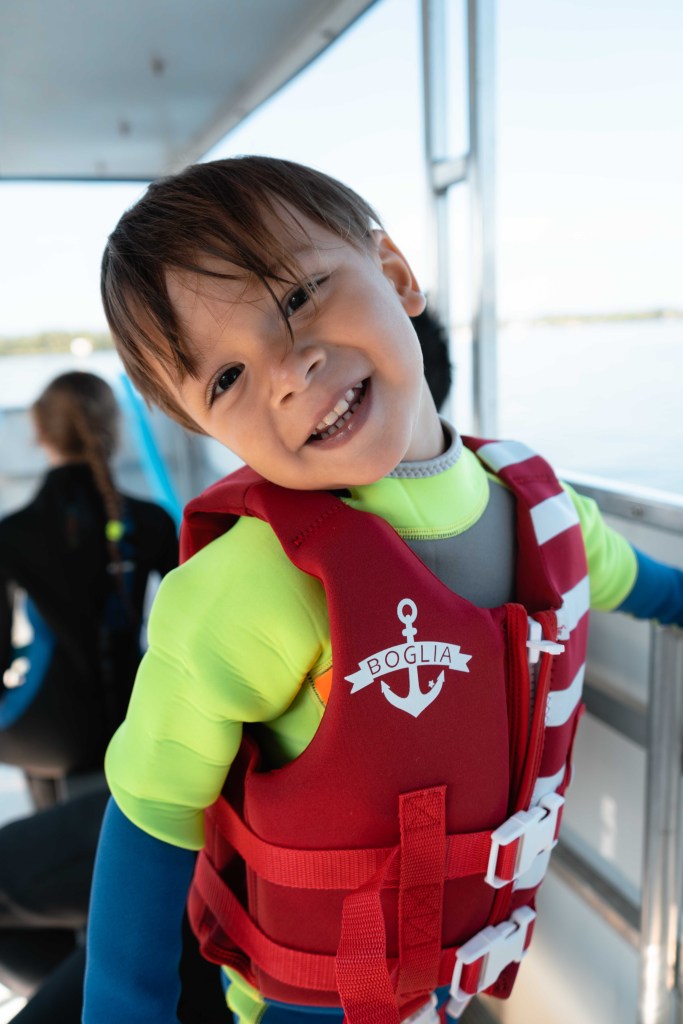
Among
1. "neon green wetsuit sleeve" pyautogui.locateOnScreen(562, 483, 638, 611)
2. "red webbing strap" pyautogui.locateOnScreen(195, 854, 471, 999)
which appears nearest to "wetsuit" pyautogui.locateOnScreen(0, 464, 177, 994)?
"red webbing strap" pyautogui.locateOnScreen(195, 854, 471, 999)

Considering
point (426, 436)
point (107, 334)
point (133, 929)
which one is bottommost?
point (107, 334)

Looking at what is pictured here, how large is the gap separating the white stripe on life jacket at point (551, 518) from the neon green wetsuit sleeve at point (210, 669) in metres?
0.29

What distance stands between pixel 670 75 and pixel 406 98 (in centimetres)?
75

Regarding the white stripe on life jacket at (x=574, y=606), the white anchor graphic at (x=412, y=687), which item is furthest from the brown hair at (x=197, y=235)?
the white stripe on life jacket at (x=574, y=606)

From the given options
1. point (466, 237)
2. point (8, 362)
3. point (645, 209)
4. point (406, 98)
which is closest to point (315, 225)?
point (645, 209)

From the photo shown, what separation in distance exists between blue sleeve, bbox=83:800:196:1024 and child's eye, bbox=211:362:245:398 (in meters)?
0.42

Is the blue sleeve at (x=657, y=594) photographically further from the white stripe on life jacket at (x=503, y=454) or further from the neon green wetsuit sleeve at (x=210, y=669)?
the neon green wetsuit sleeve at (x=210, y=669)

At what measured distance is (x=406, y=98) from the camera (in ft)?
5.23

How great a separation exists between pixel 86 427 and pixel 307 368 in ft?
5.26

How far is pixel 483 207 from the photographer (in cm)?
133

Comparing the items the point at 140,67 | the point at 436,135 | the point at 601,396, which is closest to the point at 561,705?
the point at 601,396

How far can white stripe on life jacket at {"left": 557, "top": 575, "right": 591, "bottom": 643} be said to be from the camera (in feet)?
2.68

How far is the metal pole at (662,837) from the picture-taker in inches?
39.4

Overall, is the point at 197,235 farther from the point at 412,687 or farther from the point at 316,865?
the point at 316,865
